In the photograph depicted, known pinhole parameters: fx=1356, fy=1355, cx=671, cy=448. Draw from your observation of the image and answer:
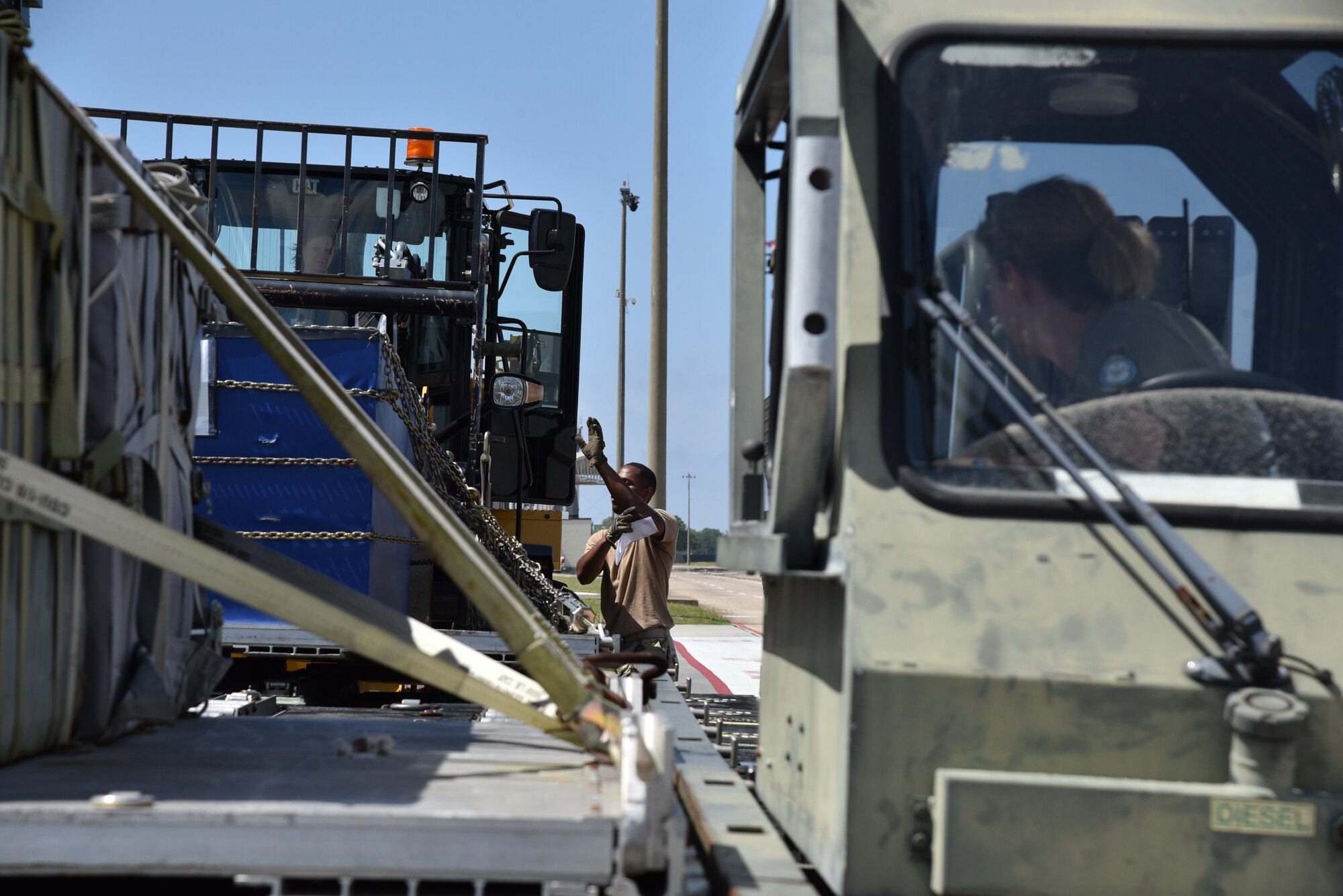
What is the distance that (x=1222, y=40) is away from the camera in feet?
8.54

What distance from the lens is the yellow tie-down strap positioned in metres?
2.28

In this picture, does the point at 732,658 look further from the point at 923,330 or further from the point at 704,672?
the point at 923,330

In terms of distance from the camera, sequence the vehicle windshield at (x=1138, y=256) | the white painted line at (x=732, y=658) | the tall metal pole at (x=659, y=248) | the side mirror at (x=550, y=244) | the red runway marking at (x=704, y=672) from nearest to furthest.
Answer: the vehicle windshield at (x=1138, y=256) < the side mirror at (x=550, y=244) < the red runway marking at (x=704, y=672) < the white painted line at (x=732, y=658) < the tall metal pole at (x=659, y=248)

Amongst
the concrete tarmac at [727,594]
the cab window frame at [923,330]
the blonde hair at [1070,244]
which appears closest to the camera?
the cab window frame at [923,330]

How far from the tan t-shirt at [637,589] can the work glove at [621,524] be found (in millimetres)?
80

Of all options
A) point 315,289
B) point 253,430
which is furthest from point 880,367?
point 315,289

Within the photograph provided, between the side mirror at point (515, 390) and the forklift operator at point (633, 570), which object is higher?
the side mirror at point (515, 390)

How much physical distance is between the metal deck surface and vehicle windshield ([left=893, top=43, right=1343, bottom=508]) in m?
0.92

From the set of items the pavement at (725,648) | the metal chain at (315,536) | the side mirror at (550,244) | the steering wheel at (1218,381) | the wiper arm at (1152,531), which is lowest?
the pavement at (725,648)

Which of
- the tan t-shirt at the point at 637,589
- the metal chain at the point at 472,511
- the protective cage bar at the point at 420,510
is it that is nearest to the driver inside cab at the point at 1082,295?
the protective cage bar at the point at 420,510

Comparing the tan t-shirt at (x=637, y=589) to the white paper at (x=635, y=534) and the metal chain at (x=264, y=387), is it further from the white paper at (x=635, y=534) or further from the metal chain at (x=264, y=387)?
the metal chain at (x=264, y=387)

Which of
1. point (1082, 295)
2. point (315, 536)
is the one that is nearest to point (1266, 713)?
point (1082, 295)

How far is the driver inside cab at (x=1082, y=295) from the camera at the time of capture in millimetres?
2551

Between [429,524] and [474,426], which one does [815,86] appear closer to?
[429,524]
